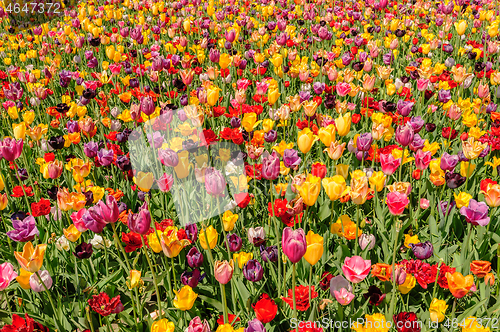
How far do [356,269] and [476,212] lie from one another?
697mm

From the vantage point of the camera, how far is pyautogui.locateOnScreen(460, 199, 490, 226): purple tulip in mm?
1746

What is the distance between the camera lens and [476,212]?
1.75m

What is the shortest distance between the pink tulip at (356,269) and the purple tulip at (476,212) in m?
0.62

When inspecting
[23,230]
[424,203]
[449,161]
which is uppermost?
[23,230]

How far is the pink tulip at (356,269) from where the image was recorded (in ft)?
4.82

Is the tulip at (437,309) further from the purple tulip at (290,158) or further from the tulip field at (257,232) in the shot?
the purple tulip at (290,158)

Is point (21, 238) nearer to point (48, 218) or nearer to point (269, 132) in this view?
point (48, 218)

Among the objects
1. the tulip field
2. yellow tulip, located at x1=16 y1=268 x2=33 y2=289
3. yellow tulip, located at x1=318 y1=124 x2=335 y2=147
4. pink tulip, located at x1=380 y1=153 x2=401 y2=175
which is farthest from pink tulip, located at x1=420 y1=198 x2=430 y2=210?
yellow tulip, located at x1=16 y1=268 x2=33 y2=289

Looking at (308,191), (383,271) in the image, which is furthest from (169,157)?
(383,271)

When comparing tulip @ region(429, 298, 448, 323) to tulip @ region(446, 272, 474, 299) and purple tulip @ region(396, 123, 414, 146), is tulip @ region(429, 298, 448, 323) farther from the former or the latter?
purple tulip @ region(396, 123, 414, 146)

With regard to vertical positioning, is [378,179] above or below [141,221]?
below

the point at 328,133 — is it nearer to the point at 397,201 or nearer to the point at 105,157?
the point at 397,201

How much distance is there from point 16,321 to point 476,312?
1986 mm

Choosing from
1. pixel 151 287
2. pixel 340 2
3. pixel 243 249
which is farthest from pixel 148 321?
pixel 340 2
